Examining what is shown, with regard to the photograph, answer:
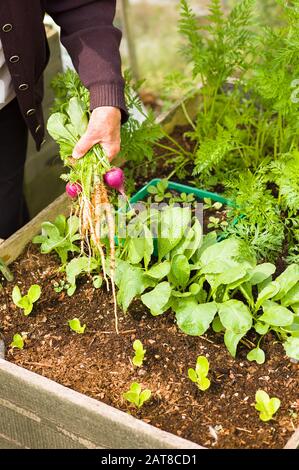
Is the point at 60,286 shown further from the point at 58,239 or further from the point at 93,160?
the point at 93,160

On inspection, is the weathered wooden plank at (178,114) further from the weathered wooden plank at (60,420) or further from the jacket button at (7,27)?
the weathered wooden plank at (60,420)

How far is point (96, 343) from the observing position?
206cm

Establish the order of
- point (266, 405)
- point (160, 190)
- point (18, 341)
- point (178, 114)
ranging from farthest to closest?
point (178, 114), point (160, 190), point (18, 341), point (266, 405)

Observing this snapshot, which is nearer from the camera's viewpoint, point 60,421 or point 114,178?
point 60,421

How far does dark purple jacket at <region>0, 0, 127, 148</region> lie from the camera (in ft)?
6.67

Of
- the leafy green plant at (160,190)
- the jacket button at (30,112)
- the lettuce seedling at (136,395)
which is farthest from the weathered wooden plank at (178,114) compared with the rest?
the lettuce seedling at (136,395)

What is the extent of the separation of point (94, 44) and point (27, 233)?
27.2 inches

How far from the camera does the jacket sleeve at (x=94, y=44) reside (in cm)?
203

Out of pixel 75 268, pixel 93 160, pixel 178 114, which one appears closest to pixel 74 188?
pixel 93 160

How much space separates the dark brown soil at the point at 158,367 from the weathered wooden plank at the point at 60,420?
89 mm

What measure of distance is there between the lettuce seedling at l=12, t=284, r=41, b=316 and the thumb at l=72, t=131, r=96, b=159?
45 centimetres

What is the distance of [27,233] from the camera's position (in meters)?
2.38

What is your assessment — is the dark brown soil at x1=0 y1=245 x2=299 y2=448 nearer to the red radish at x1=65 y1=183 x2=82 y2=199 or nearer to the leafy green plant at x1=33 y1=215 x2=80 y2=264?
the leafy green plant at x1=33 y1=215 x2=80 y2=264

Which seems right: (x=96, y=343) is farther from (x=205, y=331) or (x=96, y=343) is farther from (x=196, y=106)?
(x=196, y=106)
